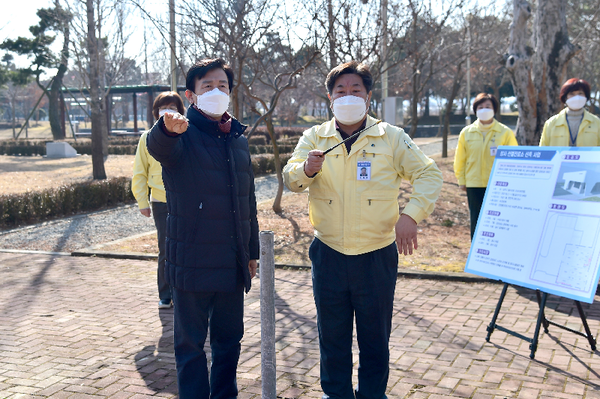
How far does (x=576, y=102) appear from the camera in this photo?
6.04 m

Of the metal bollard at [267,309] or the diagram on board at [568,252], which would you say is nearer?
the metal bollard at [267,309]

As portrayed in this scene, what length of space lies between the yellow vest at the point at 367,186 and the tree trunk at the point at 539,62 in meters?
7.64

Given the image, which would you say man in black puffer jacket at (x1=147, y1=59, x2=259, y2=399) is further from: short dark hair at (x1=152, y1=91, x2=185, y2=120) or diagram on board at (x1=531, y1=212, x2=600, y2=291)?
diagram on board at (x1=531, y1=212, x2=600, y2=291)

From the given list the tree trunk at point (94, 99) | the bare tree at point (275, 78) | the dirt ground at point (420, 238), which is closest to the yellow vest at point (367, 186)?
the dirt ground at point (420, 238)

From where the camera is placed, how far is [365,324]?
3283 millimetres

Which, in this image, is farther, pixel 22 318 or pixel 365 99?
pixel 22 318

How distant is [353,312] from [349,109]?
1.14 m

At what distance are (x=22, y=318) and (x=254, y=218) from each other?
10.3 feet

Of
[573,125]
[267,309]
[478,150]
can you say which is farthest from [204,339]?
[573,125]

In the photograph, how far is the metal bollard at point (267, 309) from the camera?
2.96 m

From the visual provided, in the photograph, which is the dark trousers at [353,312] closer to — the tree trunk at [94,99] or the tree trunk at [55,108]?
the tree trunk at [94,99]

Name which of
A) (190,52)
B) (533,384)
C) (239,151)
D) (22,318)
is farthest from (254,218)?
(190,52)

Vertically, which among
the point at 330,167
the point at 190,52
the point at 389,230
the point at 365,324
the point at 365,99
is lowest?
the point at 365,324

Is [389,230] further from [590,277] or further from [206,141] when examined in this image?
[590,277]
